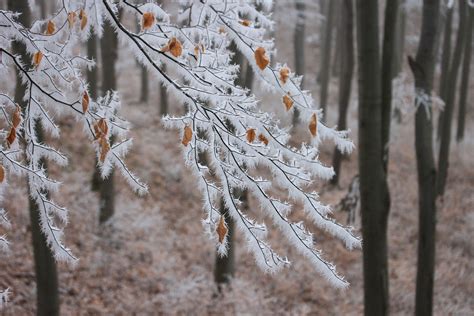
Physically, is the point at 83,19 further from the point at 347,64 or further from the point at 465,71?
the point at 465,71

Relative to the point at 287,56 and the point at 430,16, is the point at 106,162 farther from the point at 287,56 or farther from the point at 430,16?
the point at 287,56

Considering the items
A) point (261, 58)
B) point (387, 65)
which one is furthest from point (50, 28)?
point (387, 65)

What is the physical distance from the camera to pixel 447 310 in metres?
7.76

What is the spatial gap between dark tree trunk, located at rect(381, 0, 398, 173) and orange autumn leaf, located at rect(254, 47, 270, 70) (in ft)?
9.78

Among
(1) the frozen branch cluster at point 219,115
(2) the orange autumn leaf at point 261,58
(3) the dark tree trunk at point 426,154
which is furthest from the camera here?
(3) the dark tree trunk at point 426,154

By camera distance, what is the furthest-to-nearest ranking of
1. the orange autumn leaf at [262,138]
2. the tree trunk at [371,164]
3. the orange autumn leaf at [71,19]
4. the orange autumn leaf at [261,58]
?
1. the tree trunk at [371,164]
2. the orange autumn leaf at [262,138]
3. the orange autumn leaf at [261,58]
4. the orange autumn leaf at [71,19]

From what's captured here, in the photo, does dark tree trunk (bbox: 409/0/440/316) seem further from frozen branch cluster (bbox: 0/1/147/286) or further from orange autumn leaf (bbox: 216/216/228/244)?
frozen branch cluster (bbox: 0/1/147/286)

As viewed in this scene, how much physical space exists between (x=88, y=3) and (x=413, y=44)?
1284 inches

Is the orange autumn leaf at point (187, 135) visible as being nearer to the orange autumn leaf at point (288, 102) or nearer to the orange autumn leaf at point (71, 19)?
the orange autumn leaf at point (288, 102)

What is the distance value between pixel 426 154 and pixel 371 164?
5.51 feet

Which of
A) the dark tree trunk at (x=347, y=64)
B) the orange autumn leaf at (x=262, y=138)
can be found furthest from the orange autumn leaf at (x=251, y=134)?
the dark tree trunk at (x=347, y=64)

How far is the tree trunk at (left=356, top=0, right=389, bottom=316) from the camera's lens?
4.15 metres

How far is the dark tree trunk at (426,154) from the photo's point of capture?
535cm

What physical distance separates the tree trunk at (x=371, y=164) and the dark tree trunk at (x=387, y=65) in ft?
1.93
